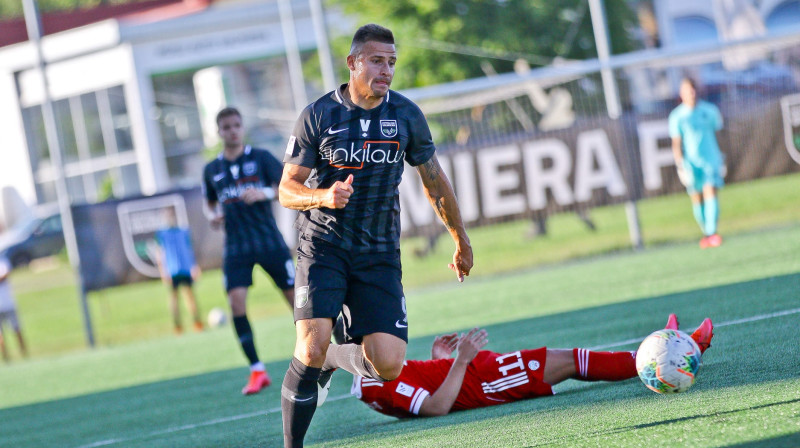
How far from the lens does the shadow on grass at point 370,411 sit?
19.7 ft

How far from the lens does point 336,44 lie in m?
27.6

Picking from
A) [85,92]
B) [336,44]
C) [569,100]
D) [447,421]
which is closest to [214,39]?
[85,92]

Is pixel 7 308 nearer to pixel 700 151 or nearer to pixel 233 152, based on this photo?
pixel 233 152

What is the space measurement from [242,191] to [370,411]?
9.25 feet

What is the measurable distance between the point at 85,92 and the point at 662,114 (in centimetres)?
3153

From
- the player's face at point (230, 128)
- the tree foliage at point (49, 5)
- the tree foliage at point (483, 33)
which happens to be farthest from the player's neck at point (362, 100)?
the tree foliage at point (49, 5)

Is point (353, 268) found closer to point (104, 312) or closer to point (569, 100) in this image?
point (569, 100)

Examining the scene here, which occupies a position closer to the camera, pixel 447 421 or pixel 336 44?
pixel 447 421

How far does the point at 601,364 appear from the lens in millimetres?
5949

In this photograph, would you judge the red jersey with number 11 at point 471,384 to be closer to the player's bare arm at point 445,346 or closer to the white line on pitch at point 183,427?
the player's bare arm at point 445,346

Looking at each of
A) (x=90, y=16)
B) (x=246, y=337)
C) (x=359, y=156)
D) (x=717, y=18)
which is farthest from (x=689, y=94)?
(x=90, y=16)

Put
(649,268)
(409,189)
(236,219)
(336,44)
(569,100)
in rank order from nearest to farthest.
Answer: (236,219)
(649,268)
(409,189)
(569,100)
(336,44)

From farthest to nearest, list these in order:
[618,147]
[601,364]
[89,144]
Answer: [89,144]
[618,147]
[601,364]

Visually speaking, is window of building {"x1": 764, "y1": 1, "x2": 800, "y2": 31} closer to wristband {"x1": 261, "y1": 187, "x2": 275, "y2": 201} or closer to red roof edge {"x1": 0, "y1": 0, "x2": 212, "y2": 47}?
wristband {"x1": 261, "y1": 187, "x2": 275, "y2": 201}
